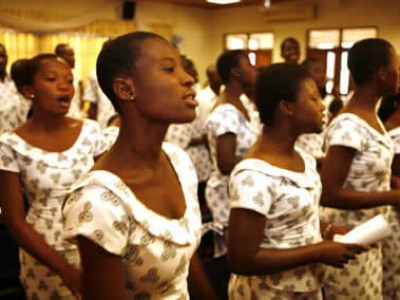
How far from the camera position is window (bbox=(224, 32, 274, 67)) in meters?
9.27

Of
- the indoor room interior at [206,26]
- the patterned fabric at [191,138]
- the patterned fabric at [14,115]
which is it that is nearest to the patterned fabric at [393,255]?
the patterned fabric at [191,138]

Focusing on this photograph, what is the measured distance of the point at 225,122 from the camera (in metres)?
2.75

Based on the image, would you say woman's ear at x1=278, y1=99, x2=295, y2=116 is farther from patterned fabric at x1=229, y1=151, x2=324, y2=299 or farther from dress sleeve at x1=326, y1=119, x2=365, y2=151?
dress sleeve at x1=326, y1=119, x2=365, y2=151

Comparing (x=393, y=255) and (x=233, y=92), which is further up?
(x=233, y=92)

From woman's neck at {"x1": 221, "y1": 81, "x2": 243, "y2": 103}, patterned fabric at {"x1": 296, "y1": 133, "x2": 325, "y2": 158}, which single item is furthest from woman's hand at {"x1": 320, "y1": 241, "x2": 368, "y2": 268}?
patterned fabric at {"x1": 296, "y1": 133, "x2": 325, "y2": 158}

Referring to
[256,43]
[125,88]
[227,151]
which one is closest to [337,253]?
[125,88]

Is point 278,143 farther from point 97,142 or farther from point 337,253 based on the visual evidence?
point 97,142

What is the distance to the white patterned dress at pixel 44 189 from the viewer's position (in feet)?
5.60

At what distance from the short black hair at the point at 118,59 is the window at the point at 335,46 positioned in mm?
6915

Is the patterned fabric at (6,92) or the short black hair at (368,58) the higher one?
the short black hair at (368,58)

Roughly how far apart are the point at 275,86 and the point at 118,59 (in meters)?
0.63

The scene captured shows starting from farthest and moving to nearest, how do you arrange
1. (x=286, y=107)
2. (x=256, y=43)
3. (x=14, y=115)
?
(x=256, y=43), (x=14, y=115), (x=286, y=107)

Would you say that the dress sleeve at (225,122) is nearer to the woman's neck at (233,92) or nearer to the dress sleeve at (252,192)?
the woman's neck at (233,92)

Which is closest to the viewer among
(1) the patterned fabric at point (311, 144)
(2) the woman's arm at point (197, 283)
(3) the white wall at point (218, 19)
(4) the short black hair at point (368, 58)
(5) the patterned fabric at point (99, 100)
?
(2) the woman's arm at point (197, 283)
